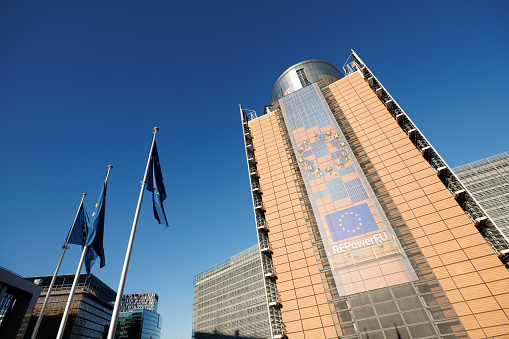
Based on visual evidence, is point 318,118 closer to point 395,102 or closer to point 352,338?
point 395,102

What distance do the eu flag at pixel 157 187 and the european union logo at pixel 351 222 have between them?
989 inches

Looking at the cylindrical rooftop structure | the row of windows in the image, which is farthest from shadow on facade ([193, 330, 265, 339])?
the cylindrical rooftop structure

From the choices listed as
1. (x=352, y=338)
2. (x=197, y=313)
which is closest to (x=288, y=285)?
(x=352, y=338)

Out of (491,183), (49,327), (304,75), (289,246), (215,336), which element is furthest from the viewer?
(215,336)

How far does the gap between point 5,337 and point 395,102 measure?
7960 cm

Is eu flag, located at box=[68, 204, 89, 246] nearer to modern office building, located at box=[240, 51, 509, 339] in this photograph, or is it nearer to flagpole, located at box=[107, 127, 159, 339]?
flagpole, located at box=[107, 127, 159, 339]

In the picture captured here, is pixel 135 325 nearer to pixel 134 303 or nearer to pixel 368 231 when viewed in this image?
pixel 134 303

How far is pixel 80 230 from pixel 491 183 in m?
112

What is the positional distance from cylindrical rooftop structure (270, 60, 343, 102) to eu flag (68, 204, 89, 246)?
53.2 m

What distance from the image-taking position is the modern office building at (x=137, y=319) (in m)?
173

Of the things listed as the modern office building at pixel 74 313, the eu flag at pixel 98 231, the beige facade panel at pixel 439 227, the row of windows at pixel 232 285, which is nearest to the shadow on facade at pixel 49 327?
the modern office building at pixel 74 313

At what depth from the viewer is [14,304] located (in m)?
47.2

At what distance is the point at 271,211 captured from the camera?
44969mm

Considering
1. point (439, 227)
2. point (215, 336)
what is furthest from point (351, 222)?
point (215, 336)
